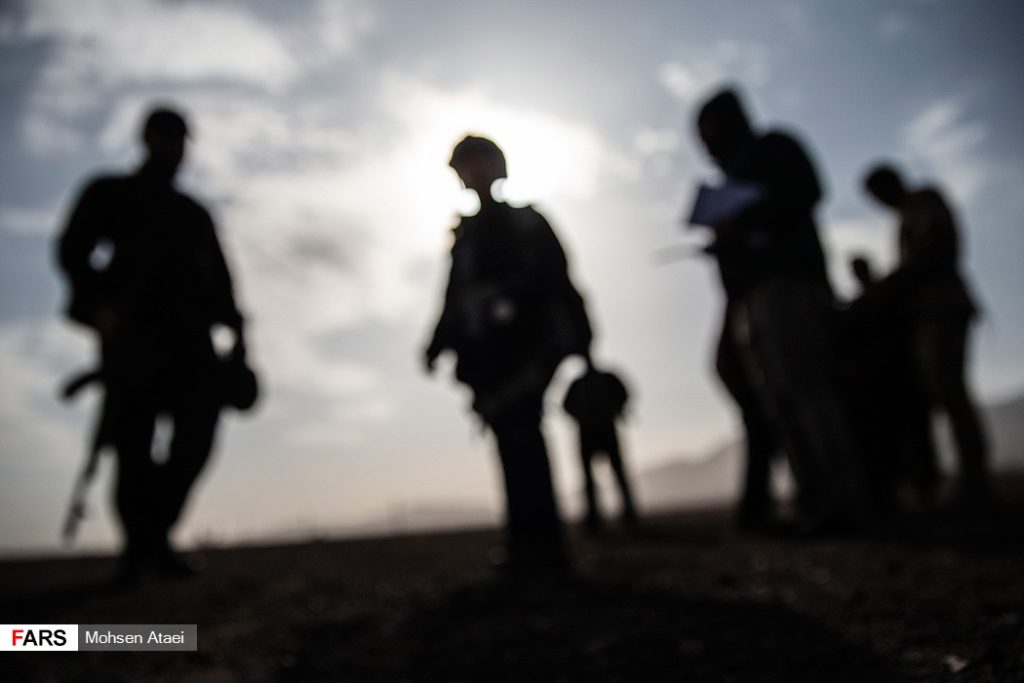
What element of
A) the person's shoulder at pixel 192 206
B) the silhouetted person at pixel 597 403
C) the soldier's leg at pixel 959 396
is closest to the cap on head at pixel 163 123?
the person's shoulder at pixel 192 206

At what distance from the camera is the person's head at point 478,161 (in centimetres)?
308

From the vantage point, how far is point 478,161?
309 cm

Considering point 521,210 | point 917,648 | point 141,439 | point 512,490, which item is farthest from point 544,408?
point 141,439

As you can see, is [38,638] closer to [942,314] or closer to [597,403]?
[597,403]

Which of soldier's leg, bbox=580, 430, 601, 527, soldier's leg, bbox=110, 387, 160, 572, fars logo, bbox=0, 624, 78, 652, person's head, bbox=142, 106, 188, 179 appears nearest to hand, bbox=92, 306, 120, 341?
soldier's leg, bbox=110, 387, 160, 572

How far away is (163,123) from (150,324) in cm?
107

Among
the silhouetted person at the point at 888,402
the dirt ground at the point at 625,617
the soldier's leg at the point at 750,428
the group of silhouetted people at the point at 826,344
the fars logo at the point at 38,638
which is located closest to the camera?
the dirt ground at the point at 625,617

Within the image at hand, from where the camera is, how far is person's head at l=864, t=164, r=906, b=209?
485 centimetres

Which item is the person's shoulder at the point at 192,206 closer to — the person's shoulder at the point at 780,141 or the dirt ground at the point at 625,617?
the dirt ground at the point at 625,617

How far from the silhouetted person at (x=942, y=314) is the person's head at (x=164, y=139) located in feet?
15.0

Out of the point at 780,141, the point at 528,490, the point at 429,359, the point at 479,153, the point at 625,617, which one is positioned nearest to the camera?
the point at 625,617

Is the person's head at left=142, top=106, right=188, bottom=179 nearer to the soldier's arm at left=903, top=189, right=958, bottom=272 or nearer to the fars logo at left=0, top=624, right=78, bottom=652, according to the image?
the fars logo at left=0, top=624, right=78, bottom=652

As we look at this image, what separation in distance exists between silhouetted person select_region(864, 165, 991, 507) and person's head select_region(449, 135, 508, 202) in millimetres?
3095

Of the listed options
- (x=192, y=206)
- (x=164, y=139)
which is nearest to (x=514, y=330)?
A: (x=192, y=206)
